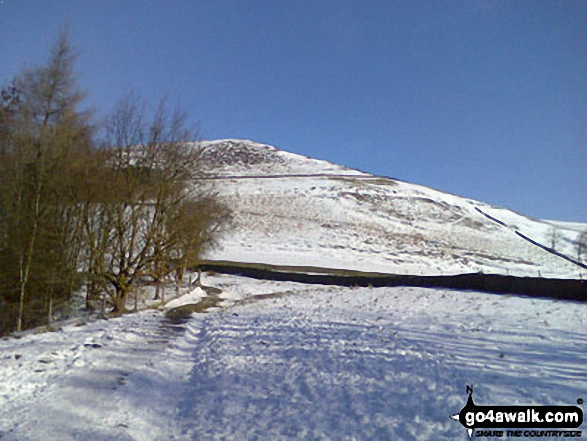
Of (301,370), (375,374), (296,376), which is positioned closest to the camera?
(375,374)

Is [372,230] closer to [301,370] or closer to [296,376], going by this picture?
[301,370]

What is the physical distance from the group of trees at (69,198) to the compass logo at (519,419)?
15365 millimetres

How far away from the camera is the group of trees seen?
1521 centimetres

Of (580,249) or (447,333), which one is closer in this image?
(447,333)

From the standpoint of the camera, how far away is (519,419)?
17.4ft

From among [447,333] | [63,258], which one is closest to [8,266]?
[63,258]

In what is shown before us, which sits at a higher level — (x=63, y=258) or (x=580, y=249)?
(x=580, y=249)

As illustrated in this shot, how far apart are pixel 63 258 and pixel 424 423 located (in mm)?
16648

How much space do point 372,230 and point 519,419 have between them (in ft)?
203

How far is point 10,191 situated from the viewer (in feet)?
48.6

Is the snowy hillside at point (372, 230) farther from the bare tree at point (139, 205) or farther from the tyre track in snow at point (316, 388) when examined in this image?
the tyre track in snow at point (316, 388)

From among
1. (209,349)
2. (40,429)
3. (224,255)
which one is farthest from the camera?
(224,255)

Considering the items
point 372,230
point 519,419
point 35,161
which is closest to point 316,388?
point 519,419

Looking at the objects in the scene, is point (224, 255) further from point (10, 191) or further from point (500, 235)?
→ point (500, 235)
